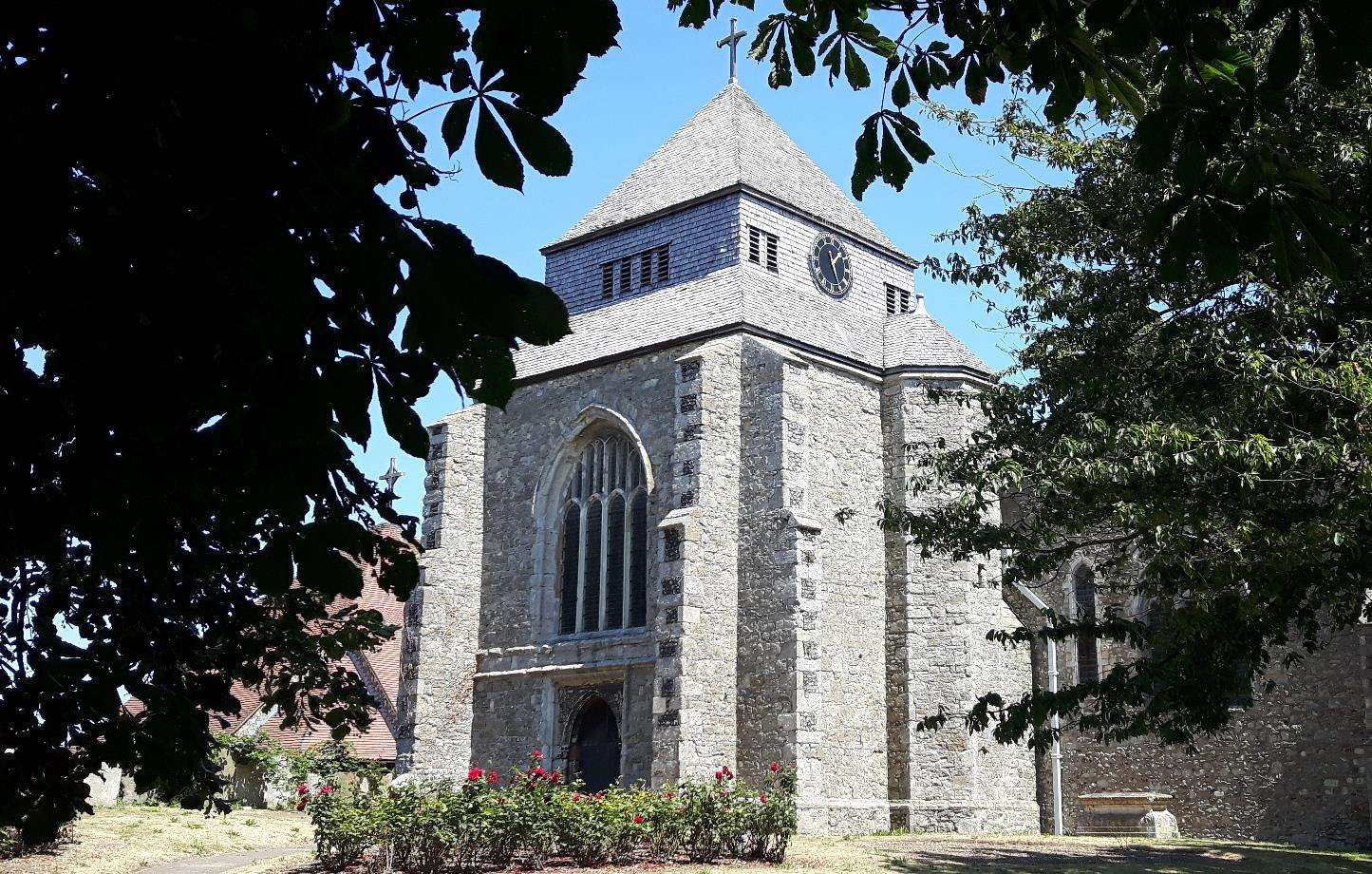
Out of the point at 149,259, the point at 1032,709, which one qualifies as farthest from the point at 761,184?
the point at 149,259

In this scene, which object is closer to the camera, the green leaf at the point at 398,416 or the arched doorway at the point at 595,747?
the green leaf at the point at 398,416

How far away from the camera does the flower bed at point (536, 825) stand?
49.3ft

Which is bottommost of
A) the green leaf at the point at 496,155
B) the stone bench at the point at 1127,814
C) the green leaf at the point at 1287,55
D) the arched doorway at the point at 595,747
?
the stone bench at the point at 1127,814

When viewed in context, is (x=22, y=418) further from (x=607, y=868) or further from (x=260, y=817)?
(x=260, y=817)

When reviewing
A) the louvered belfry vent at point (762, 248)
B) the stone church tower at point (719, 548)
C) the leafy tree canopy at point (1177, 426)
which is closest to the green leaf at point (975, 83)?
the leafy tree canopy at point (1177, 426)

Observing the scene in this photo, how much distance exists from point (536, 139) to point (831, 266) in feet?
84.3

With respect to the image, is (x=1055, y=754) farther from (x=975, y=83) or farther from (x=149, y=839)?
(x=975, y=83)

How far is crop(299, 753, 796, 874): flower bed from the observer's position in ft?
49.3

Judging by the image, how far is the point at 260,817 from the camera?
76.4ft

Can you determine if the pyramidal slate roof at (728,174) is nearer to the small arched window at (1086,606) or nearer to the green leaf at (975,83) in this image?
the small arched window at (1086,606)

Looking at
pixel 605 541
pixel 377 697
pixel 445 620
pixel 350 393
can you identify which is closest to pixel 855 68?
pixel 350 393

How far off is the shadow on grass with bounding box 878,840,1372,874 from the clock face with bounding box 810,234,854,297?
1202 cm

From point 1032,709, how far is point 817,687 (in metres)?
9.06

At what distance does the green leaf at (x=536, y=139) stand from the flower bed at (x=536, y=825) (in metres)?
13.1
